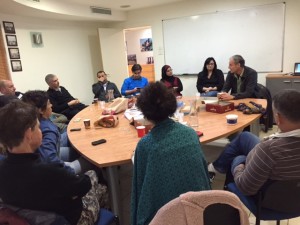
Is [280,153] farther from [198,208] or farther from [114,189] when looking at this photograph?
[114,189]

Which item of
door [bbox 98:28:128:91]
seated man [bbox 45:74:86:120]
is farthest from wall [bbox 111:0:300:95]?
seated man [bbox 45:74:86:120]

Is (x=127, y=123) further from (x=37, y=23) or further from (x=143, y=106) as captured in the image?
(x=37, y=23)

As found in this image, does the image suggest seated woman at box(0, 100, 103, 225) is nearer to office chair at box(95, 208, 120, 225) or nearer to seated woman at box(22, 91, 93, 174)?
office chair at box(95, 208, 120, 225)

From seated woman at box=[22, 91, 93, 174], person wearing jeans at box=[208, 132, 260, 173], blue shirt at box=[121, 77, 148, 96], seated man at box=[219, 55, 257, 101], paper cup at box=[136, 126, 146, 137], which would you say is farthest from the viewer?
blue shirt at box=[121, 77, 148, 96]

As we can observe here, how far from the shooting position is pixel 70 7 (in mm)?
4742

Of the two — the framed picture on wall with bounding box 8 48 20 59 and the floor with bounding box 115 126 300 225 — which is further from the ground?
the framed picture on wall with bounding box 8 48 20 59

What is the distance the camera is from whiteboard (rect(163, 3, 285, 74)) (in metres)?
4.68

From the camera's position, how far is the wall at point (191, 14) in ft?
14.8

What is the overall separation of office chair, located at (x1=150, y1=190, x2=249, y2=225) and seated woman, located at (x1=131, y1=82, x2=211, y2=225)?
1.09ft

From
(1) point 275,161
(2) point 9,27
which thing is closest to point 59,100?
(2) point 9,27

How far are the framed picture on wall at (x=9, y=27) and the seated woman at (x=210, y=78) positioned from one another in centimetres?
338

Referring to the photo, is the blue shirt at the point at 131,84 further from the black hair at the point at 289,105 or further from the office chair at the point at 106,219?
the black hair at the point at 289,105

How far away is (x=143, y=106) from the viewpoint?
1.31 m

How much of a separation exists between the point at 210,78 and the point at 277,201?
3.33 m
